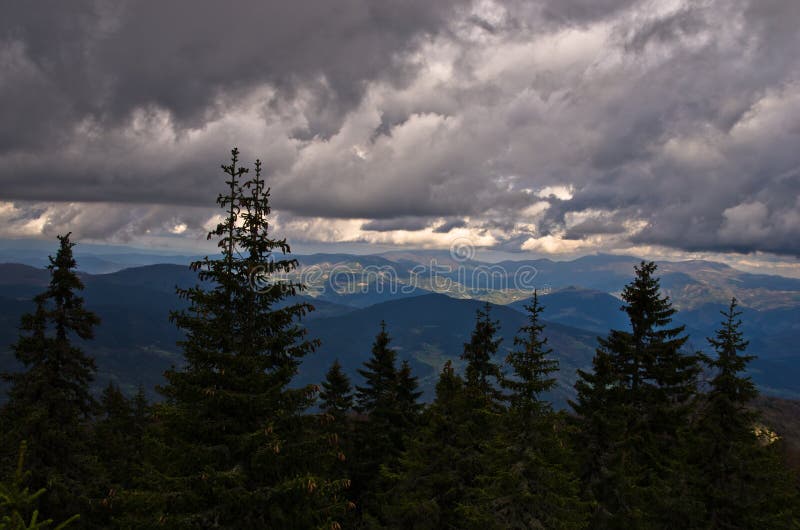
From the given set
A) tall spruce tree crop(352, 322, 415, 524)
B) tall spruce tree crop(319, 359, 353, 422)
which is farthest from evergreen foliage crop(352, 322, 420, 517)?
tall spruce tree crop(319, 359, 353, 422)

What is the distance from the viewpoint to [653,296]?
2561cm

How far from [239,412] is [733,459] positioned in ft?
66.0

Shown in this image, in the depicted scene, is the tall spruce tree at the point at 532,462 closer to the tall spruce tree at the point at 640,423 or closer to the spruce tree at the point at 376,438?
the tall spruce tree at the point at 640,423

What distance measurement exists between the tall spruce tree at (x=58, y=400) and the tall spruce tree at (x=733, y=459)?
87.9 ft

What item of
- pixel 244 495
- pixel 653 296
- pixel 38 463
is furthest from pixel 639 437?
pixel 38 463

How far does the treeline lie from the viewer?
13.6m

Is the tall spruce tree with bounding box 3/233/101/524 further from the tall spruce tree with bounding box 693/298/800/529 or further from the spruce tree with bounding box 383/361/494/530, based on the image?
the tall spruce tree with bounding box 693/298/800/529

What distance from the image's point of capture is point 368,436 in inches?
1288

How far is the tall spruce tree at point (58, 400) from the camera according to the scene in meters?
20.9

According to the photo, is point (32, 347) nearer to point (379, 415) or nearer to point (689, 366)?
point (379, 415)

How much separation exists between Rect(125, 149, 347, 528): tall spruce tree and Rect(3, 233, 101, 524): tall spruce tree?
934 cm

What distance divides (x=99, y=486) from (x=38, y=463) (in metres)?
2.86

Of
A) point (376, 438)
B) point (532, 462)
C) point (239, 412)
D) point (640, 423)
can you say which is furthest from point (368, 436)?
point (239, 412)

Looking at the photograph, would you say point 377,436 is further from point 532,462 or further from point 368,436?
Result: point 532,462
